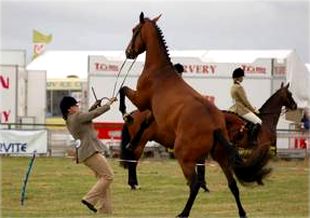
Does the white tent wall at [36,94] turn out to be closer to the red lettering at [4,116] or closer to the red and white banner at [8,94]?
the red and white banner at [8,94]

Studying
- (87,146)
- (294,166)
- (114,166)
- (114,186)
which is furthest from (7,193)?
(294,166)

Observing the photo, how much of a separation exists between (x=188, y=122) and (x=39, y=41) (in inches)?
1935

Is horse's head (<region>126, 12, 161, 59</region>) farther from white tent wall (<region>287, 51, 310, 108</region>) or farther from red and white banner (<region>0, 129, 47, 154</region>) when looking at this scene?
white tent wall (<region>287, 51, 310, 108</region>)

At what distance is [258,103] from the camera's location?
33.6 meters

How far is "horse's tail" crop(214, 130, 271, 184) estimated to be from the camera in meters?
12.4

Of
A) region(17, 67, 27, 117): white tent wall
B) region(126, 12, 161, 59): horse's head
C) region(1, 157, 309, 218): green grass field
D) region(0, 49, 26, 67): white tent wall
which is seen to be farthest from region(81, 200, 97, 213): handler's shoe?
region(0, 49, 26, 67): white tent wall

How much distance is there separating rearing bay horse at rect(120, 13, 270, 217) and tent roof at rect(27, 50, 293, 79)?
2106cm

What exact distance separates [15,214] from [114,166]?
1365 cm

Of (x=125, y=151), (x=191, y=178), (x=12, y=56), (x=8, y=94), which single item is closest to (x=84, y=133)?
(x=191, y=178)

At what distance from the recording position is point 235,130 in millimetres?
17828

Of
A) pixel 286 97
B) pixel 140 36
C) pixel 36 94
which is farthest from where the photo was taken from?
pixel 36 94

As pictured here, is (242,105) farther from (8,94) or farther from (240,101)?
(8,94)

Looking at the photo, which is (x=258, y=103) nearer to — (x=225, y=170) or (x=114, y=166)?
(x=114, y=166)

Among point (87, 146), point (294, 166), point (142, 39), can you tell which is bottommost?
point (294, 166)
